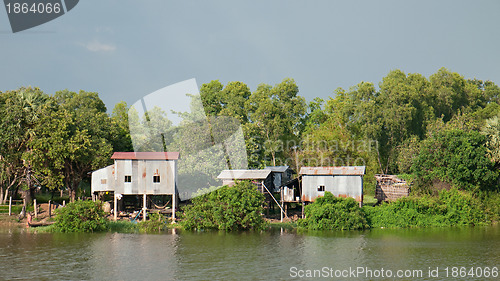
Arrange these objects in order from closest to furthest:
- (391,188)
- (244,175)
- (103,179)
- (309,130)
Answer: (244,175) < (103,179) < (391,188) < (309,130)

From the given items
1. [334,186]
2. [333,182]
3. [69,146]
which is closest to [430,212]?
[334,186]

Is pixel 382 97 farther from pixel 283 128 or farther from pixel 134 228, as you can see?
pixel 134 228

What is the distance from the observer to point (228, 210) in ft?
124

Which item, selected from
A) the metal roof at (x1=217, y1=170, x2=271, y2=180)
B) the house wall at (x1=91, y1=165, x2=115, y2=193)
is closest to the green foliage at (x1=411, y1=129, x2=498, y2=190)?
the metal roof at (x1=217, y1=170, x2=271, y2=180)

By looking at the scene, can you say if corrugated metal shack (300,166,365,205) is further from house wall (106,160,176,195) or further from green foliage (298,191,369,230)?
house wall (106,160,176,195)

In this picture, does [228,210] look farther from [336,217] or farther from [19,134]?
[19,134]

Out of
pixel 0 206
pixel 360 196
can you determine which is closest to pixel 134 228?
pixel 0 206

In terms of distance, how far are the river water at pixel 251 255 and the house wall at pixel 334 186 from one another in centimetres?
541

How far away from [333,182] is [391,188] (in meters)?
7.78

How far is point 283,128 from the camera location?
2320 inches

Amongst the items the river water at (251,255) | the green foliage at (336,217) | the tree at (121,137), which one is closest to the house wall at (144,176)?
the river water at (251,255)

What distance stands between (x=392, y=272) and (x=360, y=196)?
58.0 ft

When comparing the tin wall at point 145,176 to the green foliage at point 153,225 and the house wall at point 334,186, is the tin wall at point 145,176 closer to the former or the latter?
the green foliage at point 153,225

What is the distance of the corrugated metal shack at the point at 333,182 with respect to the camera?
41.7 metres
